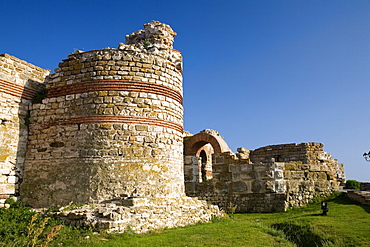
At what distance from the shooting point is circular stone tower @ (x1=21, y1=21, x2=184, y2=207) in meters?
8.22

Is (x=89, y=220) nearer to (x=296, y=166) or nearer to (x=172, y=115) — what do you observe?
(x=172, y=115)

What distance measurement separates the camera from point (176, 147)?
376 inches

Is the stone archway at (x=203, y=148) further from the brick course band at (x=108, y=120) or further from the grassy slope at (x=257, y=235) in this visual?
the brick course band at (x=108, y=120)

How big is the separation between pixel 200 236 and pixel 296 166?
829 centimetres

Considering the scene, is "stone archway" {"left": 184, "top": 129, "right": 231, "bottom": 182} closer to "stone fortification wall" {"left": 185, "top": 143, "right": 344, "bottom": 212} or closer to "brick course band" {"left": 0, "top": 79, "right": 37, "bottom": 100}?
"stone fortification wall" {"left": 185, "top": 143, "right": 344, "bottom": 212}

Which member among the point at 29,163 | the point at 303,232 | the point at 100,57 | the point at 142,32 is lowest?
the point at 303,232

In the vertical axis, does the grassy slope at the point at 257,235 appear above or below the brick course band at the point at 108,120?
below

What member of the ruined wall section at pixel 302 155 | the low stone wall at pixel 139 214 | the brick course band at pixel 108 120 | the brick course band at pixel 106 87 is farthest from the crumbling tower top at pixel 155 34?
the ruined wall section at pixel 302 155

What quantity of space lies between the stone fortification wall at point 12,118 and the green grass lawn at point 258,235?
2913mm

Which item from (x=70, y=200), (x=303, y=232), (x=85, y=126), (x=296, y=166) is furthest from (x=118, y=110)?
(x=296, y=166)

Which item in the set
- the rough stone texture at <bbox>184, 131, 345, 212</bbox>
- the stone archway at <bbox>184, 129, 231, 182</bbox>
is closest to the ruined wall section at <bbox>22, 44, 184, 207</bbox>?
the rough stone texture at <bbox>184, 131, 345, 212</bbox>

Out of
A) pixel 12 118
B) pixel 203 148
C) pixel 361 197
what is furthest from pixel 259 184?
pixel 12 118

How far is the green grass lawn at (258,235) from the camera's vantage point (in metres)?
6.16

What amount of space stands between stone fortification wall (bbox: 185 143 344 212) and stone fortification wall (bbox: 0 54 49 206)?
24.7 feet
